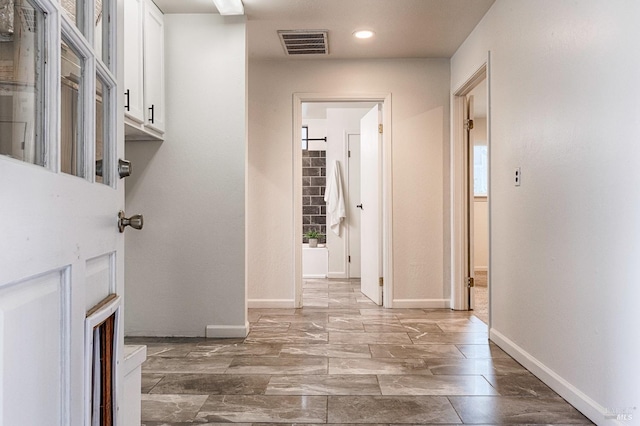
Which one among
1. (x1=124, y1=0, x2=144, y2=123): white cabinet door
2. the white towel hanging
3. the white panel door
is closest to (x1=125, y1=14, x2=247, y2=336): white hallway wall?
(x1=124, y1=0, x2=144, y2=123): white cabinet door

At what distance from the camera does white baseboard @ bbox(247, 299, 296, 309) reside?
4383 millimetres

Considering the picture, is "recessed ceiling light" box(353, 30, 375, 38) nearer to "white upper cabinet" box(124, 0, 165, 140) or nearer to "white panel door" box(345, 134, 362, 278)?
"white upper cabinet" box(124, 0, 165, 140)

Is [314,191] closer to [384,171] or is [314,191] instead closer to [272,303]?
[384,171]

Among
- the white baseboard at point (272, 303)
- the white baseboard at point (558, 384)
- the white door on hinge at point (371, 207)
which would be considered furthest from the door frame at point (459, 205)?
the white baseboard at point (272, 303)

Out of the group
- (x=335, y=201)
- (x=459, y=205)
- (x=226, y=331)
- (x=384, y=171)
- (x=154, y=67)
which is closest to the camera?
(x=154, y=67)

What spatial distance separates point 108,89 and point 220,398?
1.61 meters

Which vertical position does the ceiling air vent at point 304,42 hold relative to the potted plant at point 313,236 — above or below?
above

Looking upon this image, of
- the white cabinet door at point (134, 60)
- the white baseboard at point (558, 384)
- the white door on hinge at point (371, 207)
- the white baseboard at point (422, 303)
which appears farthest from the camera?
the white door on hinge at point (371, 207)

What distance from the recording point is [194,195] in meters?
3.42

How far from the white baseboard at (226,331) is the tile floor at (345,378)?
76mm

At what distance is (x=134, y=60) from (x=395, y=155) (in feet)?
7.85

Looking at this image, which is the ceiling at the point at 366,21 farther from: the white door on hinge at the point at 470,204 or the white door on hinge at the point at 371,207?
the white door on hinge at the point at 371,207

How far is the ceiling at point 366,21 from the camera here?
10.7ft

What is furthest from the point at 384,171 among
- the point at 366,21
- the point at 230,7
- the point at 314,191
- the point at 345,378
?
the point at 314,191
